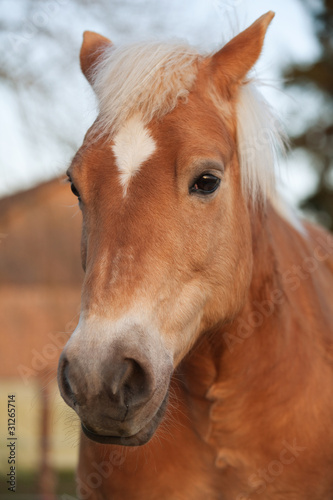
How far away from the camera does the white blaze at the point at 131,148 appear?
80.8 inches

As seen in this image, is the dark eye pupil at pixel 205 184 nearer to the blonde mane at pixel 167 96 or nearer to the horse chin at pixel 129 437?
the blonde mane at pixel 167 96

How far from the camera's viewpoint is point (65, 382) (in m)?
1.84

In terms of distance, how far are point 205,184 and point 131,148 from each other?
0.35 meters

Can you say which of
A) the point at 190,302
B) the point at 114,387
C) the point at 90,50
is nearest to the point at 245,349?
the point at 190,302

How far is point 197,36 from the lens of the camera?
461cm

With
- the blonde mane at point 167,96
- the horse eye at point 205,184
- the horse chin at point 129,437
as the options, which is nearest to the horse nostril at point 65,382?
the horse chin at point 129,437

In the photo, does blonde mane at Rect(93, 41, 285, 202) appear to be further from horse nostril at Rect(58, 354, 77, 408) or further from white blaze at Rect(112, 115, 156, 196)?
horse nostril at Rect(58, 354, 77, 408)

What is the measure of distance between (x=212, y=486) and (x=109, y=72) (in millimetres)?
2169

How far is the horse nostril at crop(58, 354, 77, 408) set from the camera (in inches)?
70.3

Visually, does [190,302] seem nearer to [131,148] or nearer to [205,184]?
[205,184]

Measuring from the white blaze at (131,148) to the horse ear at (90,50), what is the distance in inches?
31.6

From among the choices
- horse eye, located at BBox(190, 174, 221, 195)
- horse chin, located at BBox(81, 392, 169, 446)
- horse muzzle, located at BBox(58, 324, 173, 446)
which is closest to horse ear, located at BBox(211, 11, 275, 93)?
horse eye, located at BBox(190, 174, 221, 195)

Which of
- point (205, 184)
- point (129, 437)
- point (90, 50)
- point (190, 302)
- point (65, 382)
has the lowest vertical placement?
point (129, 437)

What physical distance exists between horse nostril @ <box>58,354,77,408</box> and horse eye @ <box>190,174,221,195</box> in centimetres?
88
